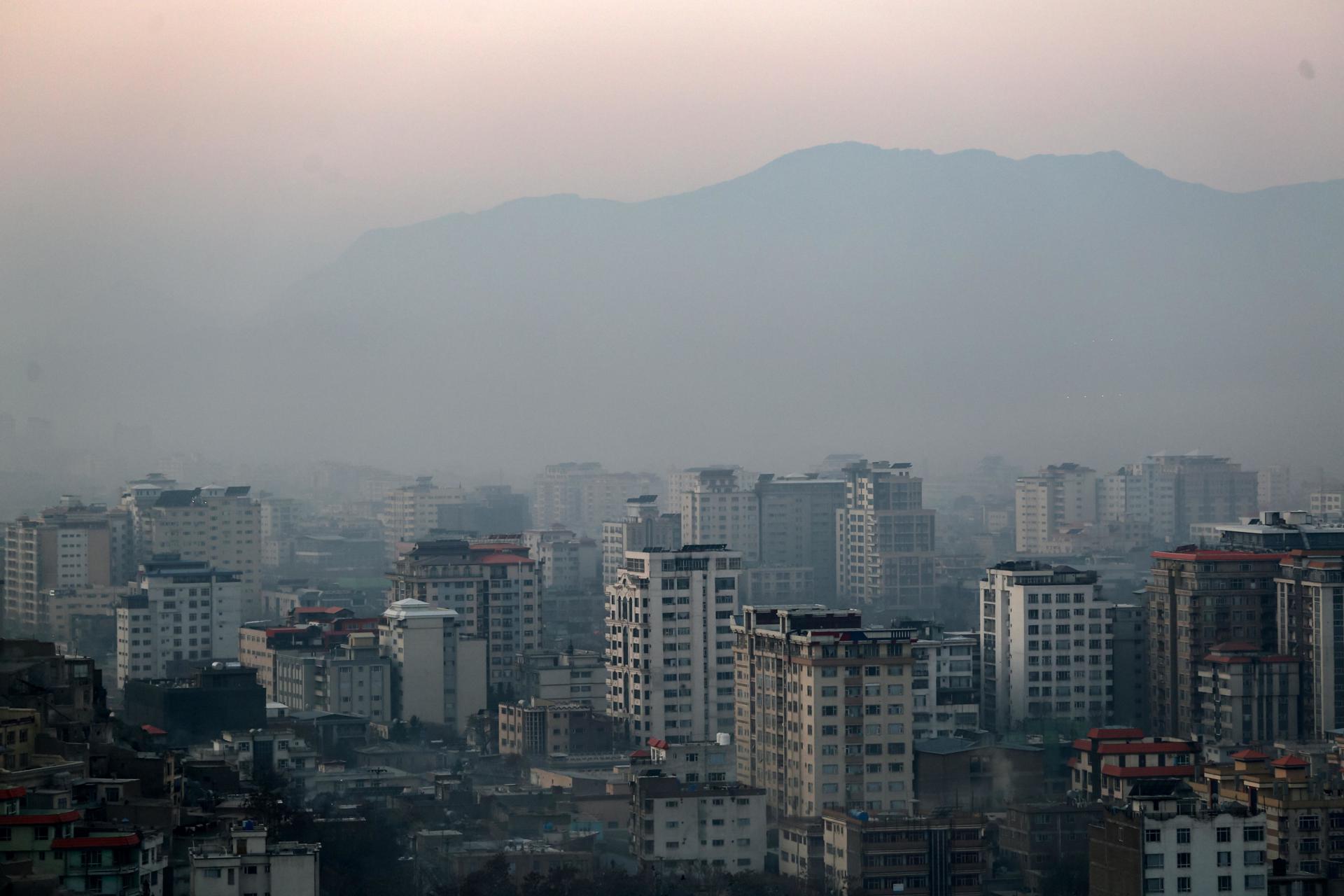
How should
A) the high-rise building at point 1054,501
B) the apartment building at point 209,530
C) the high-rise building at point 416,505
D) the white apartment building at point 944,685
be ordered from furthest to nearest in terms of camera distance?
the high-rise building at point 416,505 < the high-rise building at point 1054,501 < the apartment building at point 209,530 < the white apartment building at point 944,685

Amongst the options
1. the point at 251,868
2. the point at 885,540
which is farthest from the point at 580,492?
the point at 251,868

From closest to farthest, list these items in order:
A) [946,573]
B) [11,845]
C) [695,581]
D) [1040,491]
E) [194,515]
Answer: [11,845], [695,581], [194,515], [946,573], [1040,491]

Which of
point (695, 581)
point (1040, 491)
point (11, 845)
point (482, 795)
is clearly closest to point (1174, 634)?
point (695, 581)

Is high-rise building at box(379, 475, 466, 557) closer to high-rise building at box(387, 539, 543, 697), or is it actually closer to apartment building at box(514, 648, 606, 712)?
high-rise building at box(387, 539, 543, 697)

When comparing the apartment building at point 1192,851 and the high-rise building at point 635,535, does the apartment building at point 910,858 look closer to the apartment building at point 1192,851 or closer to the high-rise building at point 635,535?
the apartment building at point 1192,851

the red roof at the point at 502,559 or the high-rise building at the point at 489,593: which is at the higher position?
the red roof at the point at 502,559

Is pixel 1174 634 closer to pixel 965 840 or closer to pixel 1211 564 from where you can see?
pixel 1211 564

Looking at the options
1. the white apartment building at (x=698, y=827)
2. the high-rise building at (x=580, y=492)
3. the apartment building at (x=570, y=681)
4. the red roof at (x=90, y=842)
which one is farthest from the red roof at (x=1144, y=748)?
the high-rise building at (x=580, y=492)
